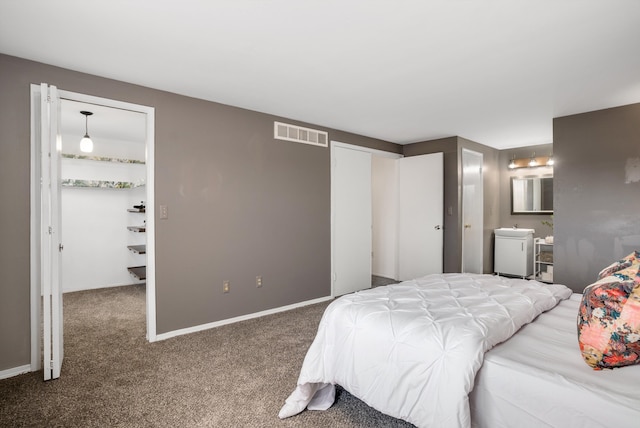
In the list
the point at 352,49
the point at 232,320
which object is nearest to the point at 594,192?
the point at 352,49

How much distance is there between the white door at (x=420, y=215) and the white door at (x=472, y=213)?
590mm

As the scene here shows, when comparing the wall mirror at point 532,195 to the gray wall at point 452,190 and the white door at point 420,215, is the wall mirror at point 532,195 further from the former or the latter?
the white door at point 420,215

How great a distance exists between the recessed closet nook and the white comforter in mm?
3875

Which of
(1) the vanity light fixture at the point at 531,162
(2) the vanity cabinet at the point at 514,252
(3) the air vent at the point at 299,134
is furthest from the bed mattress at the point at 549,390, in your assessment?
(1) the vanity light fixture at the point at 531,162

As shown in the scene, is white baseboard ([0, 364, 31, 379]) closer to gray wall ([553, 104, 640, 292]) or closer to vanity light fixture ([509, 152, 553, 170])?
gray wall ([553, 104, 640, 292])

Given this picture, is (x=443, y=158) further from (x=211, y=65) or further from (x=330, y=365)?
(x=330, y=365)

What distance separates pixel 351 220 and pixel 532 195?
356 centimetres

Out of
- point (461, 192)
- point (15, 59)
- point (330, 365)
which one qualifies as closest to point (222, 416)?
point (330, 365)

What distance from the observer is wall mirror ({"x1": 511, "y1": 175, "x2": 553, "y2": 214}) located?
5691 mm

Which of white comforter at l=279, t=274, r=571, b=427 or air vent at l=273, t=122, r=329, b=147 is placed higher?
air vent at l=273, t=122, r=329, b=147

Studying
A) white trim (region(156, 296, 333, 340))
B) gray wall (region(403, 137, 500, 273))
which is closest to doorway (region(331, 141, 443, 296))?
gray wall (region(403, 137, 500, 273))

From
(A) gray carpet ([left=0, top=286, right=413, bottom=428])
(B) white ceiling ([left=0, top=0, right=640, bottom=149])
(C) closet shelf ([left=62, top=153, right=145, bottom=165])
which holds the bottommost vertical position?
(A) gray carpet ([left=0, top=286, right=413, bottom=428])

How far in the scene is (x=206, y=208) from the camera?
11.4 feet

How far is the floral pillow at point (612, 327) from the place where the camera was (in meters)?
1.28
